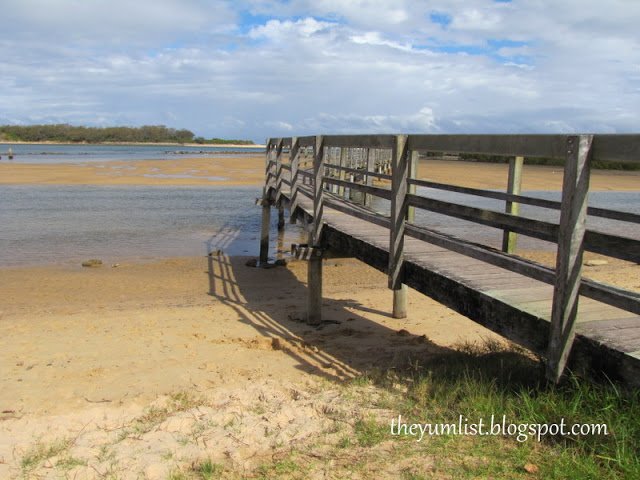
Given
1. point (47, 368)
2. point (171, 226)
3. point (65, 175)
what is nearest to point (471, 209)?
point (47, 368)

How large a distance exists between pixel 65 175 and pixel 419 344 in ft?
109

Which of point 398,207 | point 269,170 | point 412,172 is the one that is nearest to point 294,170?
point 412,172

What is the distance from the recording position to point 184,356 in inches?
260

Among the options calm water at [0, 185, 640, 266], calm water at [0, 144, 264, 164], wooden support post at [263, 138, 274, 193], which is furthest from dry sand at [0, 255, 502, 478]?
calm water at [0, 144, 264, 164]

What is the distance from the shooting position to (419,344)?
6922 millimetres

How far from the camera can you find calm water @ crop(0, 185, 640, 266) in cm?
1394

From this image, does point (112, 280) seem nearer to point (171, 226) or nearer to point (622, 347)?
point (171, 226)

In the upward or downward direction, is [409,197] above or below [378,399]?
above

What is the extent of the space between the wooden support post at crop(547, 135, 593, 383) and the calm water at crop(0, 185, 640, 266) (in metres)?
10.8

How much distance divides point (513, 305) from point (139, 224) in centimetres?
1516

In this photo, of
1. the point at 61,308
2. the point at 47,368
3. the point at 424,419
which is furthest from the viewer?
the point at 61,308

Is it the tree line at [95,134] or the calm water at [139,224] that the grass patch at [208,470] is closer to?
the calm water at [139,224]

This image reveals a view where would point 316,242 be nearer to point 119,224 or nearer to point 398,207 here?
point 398,207

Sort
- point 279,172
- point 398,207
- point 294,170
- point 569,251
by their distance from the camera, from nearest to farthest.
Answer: point 569,251
point 398,207
point 294,170
point 279,172
